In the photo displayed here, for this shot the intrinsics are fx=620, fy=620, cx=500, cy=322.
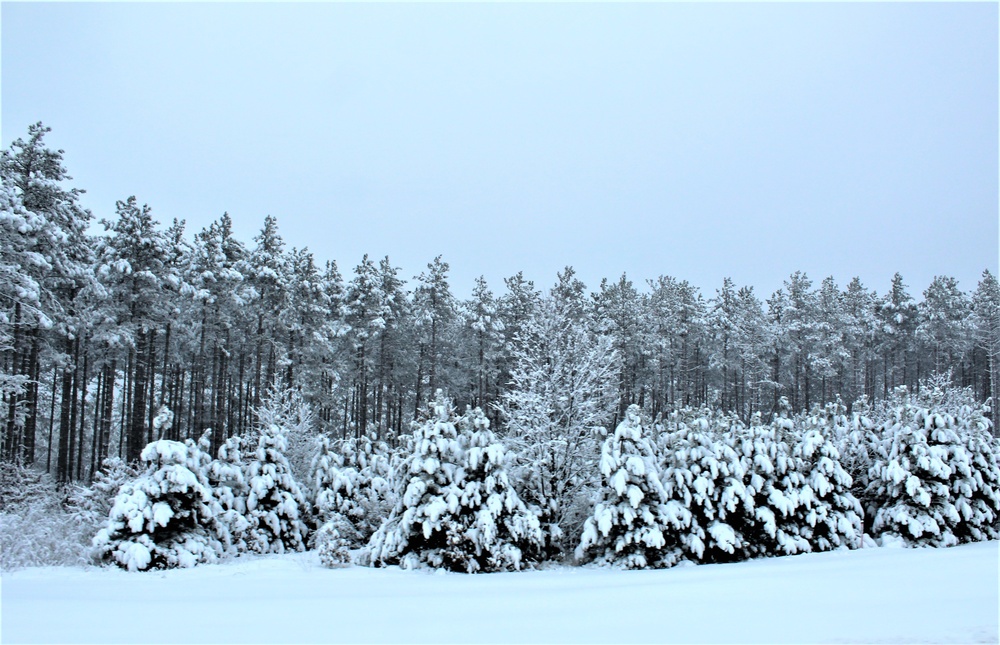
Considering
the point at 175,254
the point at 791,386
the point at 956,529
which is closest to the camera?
the point at 956,529

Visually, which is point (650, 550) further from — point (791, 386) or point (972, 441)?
point (791, 386)

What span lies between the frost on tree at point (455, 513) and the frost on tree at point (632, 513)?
1620mm

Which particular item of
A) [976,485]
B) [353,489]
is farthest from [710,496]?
[353,489]

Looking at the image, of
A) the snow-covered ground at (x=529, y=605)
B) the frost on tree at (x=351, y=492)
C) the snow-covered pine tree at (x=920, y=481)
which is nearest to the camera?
the snow-covered ground at (x=529, y=605)

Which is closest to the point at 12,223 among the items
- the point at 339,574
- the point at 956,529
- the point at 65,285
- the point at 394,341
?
the point at 65,285

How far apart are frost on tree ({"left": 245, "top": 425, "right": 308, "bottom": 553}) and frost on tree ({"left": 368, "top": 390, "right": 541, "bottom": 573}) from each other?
4.21m

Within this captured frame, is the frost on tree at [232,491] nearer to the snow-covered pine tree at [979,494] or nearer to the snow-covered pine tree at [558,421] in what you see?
the snow-covered pine tree at [558,421]

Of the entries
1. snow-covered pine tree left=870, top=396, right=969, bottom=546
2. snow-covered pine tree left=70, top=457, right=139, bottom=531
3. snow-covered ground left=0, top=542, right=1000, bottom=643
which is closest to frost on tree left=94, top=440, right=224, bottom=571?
snow-covered ground left=0, top=542, right=1000, bottom=643

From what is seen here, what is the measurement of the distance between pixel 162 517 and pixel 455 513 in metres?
6.56

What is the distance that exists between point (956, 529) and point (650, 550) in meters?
9.35

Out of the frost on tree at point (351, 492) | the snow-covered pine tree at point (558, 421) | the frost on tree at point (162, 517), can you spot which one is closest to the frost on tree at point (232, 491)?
the frost on tree at point (162, 517)

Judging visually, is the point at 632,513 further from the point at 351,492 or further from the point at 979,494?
the point at 979,494

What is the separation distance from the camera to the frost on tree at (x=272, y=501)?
17.4 meters

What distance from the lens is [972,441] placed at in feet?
58.1
